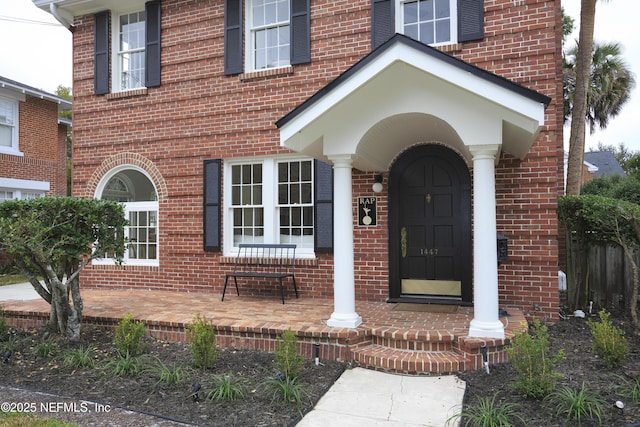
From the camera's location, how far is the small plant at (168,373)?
4.23 metres

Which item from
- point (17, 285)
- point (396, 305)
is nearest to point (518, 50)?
point (396, 305)

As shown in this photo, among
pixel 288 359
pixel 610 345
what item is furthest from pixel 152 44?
pixel 610 345

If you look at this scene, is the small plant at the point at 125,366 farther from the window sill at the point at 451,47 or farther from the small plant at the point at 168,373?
the window sill at the point at 451,47

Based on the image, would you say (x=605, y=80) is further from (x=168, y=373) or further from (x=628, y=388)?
(x=168, y=373)

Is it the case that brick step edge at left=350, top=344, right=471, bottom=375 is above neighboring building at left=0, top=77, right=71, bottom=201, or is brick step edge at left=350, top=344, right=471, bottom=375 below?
below

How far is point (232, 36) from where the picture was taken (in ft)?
25.5

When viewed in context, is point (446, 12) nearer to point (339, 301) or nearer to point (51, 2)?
point (339, 301)

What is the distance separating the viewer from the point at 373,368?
4.71 m

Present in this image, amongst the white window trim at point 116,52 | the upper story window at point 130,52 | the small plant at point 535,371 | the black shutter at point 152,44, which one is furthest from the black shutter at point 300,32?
the small plant at point 535,371

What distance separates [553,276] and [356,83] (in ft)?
12.5

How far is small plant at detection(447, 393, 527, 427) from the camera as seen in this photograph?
3316mm

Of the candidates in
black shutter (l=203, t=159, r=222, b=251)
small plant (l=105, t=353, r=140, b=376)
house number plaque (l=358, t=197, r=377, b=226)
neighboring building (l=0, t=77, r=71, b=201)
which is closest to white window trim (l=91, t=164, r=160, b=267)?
black shutter (l=203, t=159, r=222, b=251)

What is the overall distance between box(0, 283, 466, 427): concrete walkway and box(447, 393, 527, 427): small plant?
11 centimetres

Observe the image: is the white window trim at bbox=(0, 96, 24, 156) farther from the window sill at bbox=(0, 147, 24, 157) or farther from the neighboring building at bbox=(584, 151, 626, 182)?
the neighboring building at bbox=(584, 151, 626, 182)
